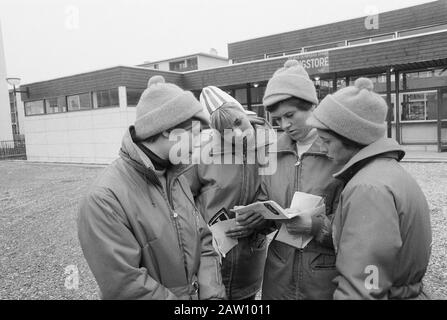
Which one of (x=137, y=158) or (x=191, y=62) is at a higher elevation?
(x=191, y=62)

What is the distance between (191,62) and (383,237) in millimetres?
29845

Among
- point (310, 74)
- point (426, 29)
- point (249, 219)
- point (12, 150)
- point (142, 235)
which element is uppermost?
point (426, 29)

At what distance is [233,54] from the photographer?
2472cm

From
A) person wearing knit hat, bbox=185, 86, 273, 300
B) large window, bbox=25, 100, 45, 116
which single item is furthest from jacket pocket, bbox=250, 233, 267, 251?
large window, bbox=25, 100, 45, 116

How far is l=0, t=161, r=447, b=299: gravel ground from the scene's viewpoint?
14.0 feet

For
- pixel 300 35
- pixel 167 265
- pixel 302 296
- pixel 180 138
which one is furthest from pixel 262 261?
pixel 300 35

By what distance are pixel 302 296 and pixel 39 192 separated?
427 inches


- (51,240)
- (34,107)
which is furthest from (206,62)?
(51,240)

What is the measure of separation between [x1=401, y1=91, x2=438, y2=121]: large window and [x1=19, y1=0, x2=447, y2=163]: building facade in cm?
4

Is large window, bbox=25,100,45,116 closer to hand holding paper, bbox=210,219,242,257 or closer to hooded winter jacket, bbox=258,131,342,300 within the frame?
hand holding paper, bbox=210,219,242,257

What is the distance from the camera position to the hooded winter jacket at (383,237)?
1434mm

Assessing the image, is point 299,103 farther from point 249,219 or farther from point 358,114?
point 249,219

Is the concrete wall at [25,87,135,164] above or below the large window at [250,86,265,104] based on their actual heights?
below

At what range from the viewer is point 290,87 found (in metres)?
2.25
